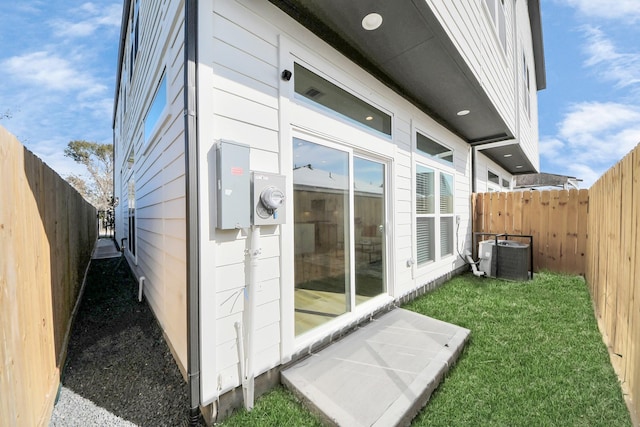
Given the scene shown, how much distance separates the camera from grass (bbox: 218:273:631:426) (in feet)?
5.90

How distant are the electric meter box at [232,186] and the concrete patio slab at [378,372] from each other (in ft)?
4.34

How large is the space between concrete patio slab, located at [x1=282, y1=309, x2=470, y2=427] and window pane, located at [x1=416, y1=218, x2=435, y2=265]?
4.92 feet

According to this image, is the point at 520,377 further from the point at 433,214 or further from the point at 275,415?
the point at 433,214

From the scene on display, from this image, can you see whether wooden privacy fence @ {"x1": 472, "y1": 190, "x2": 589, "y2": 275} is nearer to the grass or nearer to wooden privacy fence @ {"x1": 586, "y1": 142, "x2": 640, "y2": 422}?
the grass

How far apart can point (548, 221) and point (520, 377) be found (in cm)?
470

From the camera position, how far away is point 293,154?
2385 millimetres

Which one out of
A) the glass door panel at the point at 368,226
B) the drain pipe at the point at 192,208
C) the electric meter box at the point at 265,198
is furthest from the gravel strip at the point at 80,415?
the glass door panel at the point at 368,226

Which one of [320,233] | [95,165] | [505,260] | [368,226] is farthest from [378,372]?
[95,165]

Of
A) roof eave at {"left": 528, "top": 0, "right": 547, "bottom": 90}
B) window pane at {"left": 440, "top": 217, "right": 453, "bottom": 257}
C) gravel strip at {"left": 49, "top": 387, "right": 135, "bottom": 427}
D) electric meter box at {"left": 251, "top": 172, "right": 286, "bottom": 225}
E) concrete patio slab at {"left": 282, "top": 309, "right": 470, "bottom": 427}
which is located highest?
roof eave at {"left": 528, "top": 0, "right": 547, "bottom": 90}

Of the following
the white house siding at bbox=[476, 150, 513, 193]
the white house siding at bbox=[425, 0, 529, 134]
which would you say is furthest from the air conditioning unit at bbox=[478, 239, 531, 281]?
the white house siding at bbox=[425, 0, 529, 134]

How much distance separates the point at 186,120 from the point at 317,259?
1.71m

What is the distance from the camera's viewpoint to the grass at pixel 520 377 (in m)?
1.80

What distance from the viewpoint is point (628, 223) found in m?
2.13

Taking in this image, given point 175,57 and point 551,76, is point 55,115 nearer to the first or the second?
point 175,57
